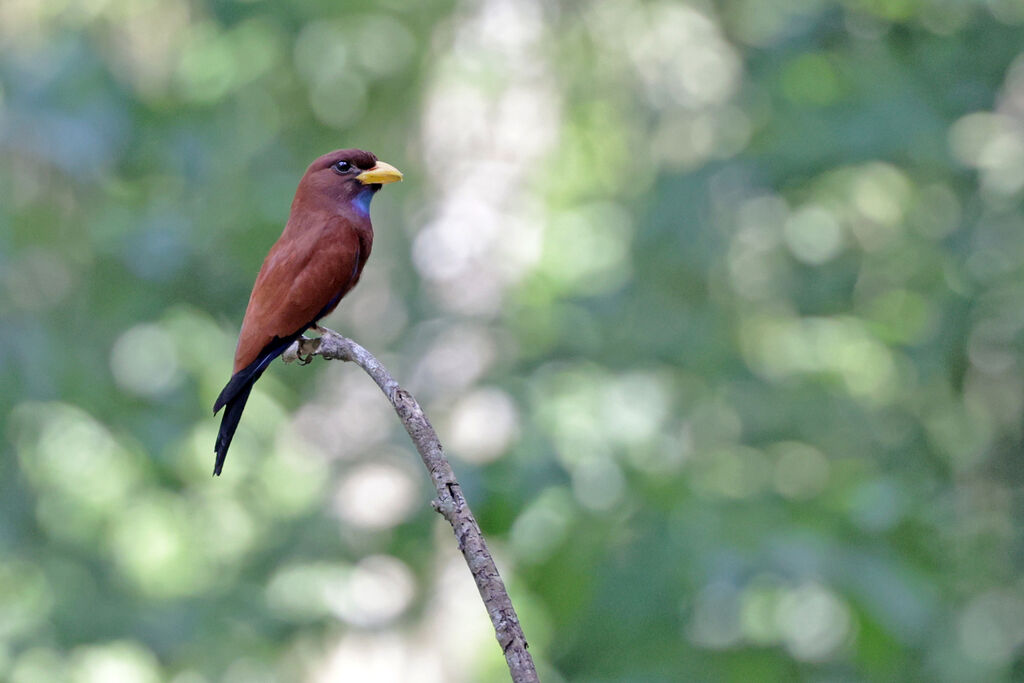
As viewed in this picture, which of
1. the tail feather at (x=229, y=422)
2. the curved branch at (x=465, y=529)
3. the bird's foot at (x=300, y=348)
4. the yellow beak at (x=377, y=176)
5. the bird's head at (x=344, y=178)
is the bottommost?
the curved branch at (x=465, y=529)

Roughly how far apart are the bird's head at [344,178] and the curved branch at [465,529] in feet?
3.11

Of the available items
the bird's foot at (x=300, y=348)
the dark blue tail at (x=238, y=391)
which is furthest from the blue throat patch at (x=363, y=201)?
the dark blue tail at (x=238, y=391)

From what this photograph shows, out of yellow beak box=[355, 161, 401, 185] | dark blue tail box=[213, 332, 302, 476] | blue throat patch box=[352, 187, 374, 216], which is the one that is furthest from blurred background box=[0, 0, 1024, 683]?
dark blue tail box=[213, 332, 302, 476]

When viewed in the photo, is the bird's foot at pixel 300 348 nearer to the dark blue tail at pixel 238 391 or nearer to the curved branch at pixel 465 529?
the dark blue tail at pixel 238 391

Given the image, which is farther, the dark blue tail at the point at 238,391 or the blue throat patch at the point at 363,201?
the blue throat patch at the point at 363,201

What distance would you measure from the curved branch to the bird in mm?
454

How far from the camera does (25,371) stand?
20.4ft

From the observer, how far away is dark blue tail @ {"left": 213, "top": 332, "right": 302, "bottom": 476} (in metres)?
2.15

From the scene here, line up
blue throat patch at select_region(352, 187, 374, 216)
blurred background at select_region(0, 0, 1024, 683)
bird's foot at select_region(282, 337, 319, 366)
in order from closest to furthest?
bird's foot at select_region(282, 337, 319, 366) → blue throat patch at select_region(352, 187, 374, 216) → blurred background at select_region(0, 0, 1024, 683)

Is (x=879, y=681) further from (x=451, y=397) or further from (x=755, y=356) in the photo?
(x=451, y=397)

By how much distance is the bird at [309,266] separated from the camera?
2.34 meters

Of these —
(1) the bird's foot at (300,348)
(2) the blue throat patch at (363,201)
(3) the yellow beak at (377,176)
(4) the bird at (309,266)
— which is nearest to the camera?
(4) the bird at (309,266)

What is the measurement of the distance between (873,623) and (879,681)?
615 mm

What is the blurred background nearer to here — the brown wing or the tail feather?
the brown wing
